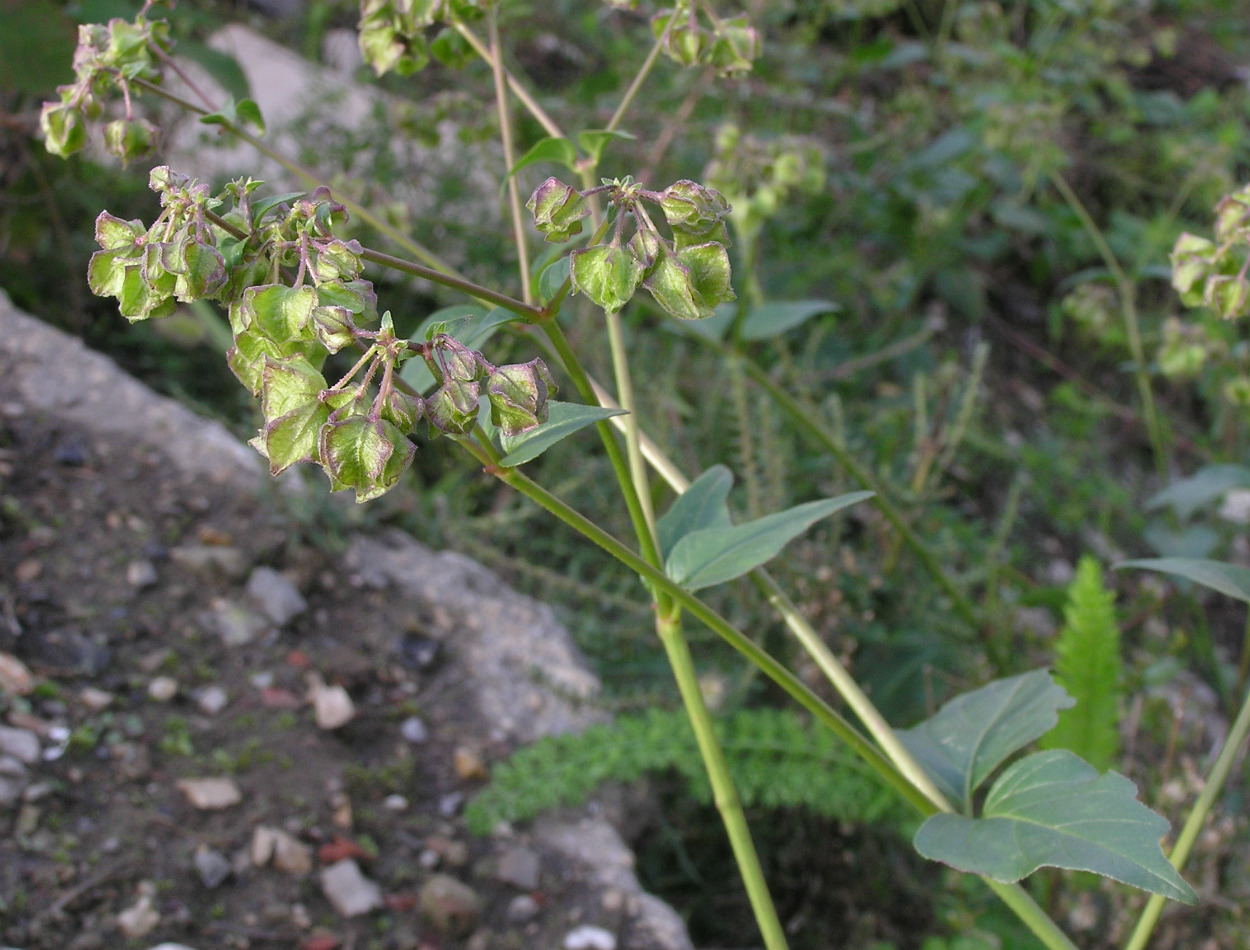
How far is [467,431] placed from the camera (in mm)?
707

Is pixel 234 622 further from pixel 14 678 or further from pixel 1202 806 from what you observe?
pixel 1202 806

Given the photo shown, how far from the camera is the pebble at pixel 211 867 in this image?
1.32m

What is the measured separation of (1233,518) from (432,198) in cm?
234

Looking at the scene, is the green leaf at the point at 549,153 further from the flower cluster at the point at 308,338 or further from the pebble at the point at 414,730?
the pebble at the point at 414,730

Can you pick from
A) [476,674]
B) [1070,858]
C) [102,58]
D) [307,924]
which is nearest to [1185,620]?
[476,674]

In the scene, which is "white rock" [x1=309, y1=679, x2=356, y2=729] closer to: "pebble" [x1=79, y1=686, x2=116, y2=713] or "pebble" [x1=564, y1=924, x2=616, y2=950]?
"pebble" [x1=79, y1=686, x2=116, y2=713]

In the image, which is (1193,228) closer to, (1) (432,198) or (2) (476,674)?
(1) (432,198)

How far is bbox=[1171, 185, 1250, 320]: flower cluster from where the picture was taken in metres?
1.12

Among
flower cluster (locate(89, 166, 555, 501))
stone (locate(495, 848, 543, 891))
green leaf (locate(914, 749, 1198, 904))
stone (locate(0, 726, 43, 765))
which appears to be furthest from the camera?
stone (locate(495, 848, 543, 891))

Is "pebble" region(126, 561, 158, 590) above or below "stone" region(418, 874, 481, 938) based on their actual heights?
above

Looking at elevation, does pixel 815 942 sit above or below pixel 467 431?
below

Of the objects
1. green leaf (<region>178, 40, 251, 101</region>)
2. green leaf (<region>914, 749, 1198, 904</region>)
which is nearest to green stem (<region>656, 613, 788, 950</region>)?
green leaf (<region>914, 749, 1198, 904</region>)

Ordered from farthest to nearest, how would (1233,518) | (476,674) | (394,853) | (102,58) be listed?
1. (1233,518)
2. (476,674)
3. (394,853)
4. (102,58)

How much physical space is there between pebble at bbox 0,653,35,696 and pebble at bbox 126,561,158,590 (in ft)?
0.81
